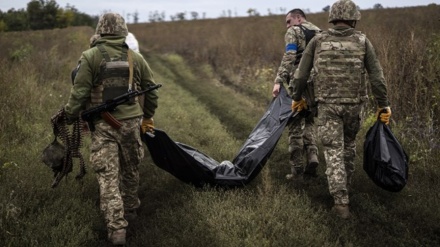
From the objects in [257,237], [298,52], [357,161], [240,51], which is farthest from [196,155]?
[240,51]

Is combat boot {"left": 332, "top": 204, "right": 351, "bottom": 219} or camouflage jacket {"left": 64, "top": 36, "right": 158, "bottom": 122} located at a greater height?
camouflage jacket {"left": 64, "top": 36, "right": 158, "bottom": 122}

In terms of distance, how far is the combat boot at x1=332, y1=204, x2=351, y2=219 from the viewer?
416cm

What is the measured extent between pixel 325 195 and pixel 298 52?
2.07m

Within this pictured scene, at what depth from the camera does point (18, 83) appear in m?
8.54

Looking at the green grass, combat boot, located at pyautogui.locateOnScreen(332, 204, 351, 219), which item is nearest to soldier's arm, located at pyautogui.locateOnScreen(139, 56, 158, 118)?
the green grass

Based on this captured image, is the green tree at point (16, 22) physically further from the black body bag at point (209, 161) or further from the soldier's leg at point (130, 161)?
the soldier's leg at point (130, 161)

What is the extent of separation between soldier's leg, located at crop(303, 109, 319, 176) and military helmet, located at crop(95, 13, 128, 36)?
302 cm

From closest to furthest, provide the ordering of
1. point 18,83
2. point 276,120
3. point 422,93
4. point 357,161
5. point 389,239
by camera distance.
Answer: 1. point 389,239
2. point 276,120
3. point 357,161
4. point 422,93
5. point 18,83

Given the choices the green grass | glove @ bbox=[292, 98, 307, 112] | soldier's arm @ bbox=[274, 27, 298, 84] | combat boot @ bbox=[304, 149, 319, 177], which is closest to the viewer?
the green grass

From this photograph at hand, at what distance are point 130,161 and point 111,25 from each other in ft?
4.87

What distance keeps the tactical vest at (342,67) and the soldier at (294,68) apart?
0.98 meters

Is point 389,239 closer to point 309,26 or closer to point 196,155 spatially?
point 196,155

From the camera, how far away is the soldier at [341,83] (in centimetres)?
417

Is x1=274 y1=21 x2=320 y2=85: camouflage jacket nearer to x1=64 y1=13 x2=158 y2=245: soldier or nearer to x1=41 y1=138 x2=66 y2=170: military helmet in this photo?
x1=64 y1=13 x2=158 y2=245: soldier
